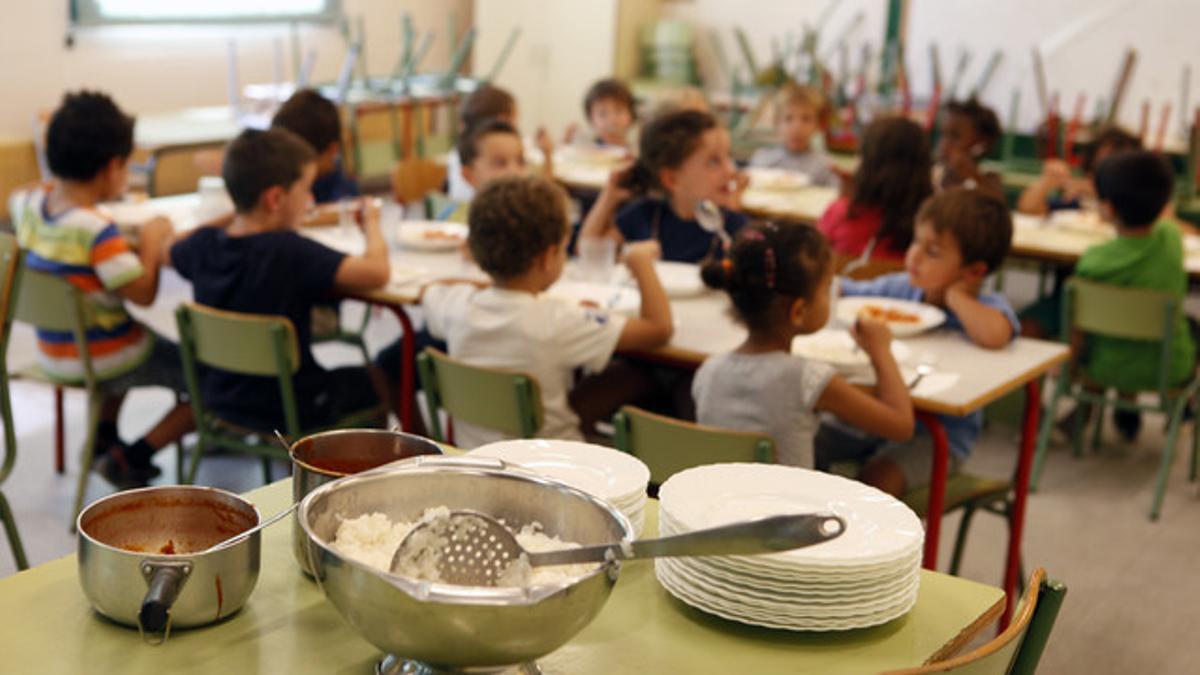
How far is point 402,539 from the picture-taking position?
132 cm

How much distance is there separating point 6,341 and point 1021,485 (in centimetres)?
210

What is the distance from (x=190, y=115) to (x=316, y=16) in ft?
6.04

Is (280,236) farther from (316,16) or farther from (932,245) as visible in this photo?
(316,16)

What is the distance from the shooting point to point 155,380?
141 inches

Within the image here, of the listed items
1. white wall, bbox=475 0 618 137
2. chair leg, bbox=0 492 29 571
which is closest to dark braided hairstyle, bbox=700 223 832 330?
chair leg, bbox=0 492 29 571

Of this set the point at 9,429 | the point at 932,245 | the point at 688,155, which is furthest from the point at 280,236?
the point at 932,245

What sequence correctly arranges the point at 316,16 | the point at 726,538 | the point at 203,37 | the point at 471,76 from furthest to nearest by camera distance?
1. the point at 471,76
2. the point at 316,16
3. the point at 203,37
4. the point at 726,538

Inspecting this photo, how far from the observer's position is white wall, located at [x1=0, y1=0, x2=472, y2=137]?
668 centimetres

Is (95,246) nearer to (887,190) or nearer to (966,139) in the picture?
(887,190)

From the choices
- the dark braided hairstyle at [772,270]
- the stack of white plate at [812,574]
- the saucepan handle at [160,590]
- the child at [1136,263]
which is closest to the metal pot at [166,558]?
the saucepan handle at [160,590]

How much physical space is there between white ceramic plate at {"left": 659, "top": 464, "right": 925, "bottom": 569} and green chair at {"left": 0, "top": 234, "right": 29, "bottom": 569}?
1.48 metres

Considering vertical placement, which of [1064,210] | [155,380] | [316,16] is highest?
[316,16]

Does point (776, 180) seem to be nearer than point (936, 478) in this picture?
No

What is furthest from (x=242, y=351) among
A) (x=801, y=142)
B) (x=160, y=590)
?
(x=801, y=142)
